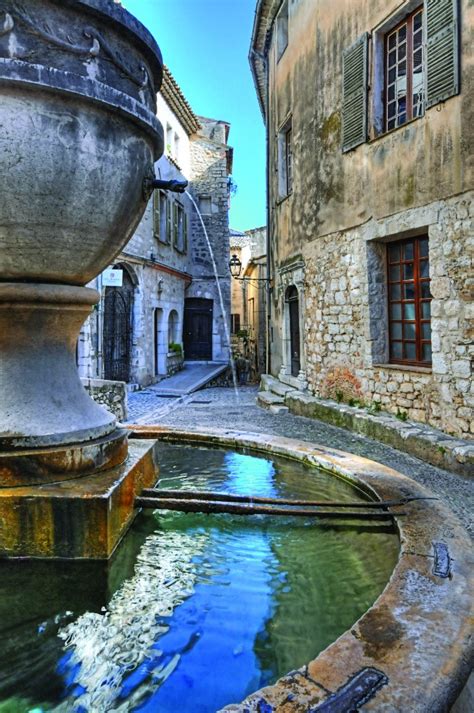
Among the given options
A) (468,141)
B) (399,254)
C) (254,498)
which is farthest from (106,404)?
(468,141)

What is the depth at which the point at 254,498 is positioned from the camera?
2518 millimetres

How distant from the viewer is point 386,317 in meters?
6.78

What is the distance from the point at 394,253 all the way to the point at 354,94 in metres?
2.40

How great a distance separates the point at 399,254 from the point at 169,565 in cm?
549

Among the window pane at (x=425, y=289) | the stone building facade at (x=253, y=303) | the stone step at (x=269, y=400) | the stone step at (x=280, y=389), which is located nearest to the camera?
the window pane at (x=425, y=289)

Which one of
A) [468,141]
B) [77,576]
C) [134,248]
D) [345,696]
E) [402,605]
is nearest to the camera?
[345,696]

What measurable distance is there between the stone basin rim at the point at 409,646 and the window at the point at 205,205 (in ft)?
62.4

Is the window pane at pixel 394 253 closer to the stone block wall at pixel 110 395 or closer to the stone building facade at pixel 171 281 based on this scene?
the stone block wall at pixel 110 395

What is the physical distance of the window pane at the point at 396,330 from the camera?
21.6 feet

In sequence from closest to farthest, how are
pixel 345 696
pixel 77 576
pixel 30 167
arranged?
1. pixel 345 696
2. pixel 77 576
3. pixel 30 167

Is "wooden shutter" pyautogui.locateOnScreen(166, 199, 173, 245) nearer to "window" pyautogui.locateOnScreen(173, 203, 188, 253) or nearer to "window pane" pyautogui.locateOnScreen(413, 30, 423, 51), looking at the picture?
"window" pyautogui.locateOnScreen(173, 203, 188, 253)

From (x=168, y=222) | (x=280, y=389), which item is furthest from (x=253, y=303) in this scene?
(x=280, y=389)

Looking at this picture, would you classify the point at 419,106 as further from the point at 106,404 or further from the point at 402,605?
the point at 402,605

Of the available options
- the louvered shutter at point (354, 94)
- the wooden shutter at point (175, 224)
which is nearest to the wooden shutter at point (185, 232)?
the wooden shutter at point (175, 224)
